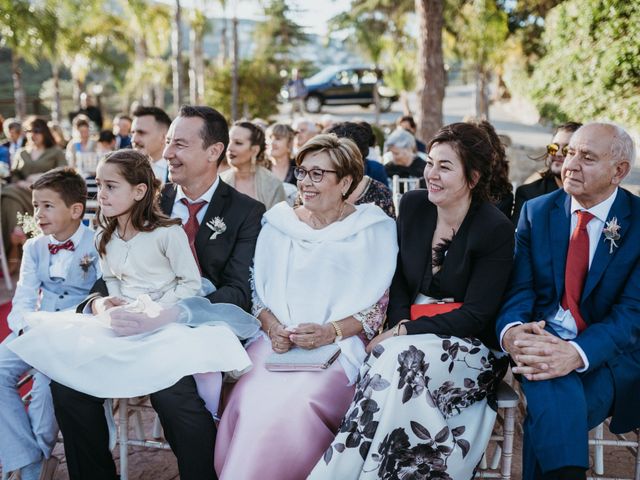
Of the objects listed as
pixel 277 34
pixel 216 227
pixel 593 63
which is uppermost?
pixel 277 34

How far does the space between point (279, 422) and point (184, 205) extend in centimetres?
146

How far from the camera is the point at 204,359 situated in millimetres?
2855

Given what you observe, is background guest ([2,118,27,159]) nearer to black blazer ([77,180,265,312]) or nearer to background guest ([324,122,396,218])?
background guest ([324,122,396,218])

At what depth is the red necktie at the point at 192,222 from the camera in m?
3.52

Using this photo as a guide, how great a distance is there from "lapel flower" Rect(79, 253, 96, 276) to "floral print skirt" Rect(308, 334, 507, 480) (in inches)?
66.7

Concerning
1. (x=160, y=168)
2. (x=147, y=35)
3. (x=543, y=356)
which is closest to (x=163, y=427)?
(x=543, y=356)

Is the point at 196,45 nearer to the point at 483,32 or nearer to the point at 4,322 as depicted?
the point at 483,32

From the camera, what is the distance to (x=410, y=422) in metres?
2.66

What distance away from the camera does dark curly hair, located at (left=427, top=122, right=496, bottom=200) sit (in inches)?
124

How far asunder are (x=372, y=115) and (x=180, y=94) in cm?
1113

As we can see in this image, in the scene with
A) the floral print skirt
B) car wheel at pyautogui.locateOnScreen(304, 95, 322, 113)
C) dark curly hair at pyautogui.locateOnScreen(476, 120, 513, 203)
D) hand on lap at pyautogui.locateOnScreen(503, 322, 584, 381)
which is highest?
car wheel at pyautogui.locateOnScreen(304, 95, 322, 113)

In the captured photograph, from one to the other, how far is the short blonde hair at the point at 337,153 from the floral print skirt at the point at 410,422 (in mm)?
972

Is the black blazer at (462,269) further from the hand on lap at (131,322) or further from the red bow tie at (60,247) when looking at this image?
the red bow tie at (60,247)

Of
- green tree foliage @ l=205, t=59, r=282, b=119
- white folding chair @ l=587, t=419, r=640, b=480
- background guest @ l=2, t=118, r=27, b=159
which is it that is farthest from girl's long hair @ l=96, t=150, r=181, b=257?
green tree foliage @ l=205, t=59, r=282, b=119
